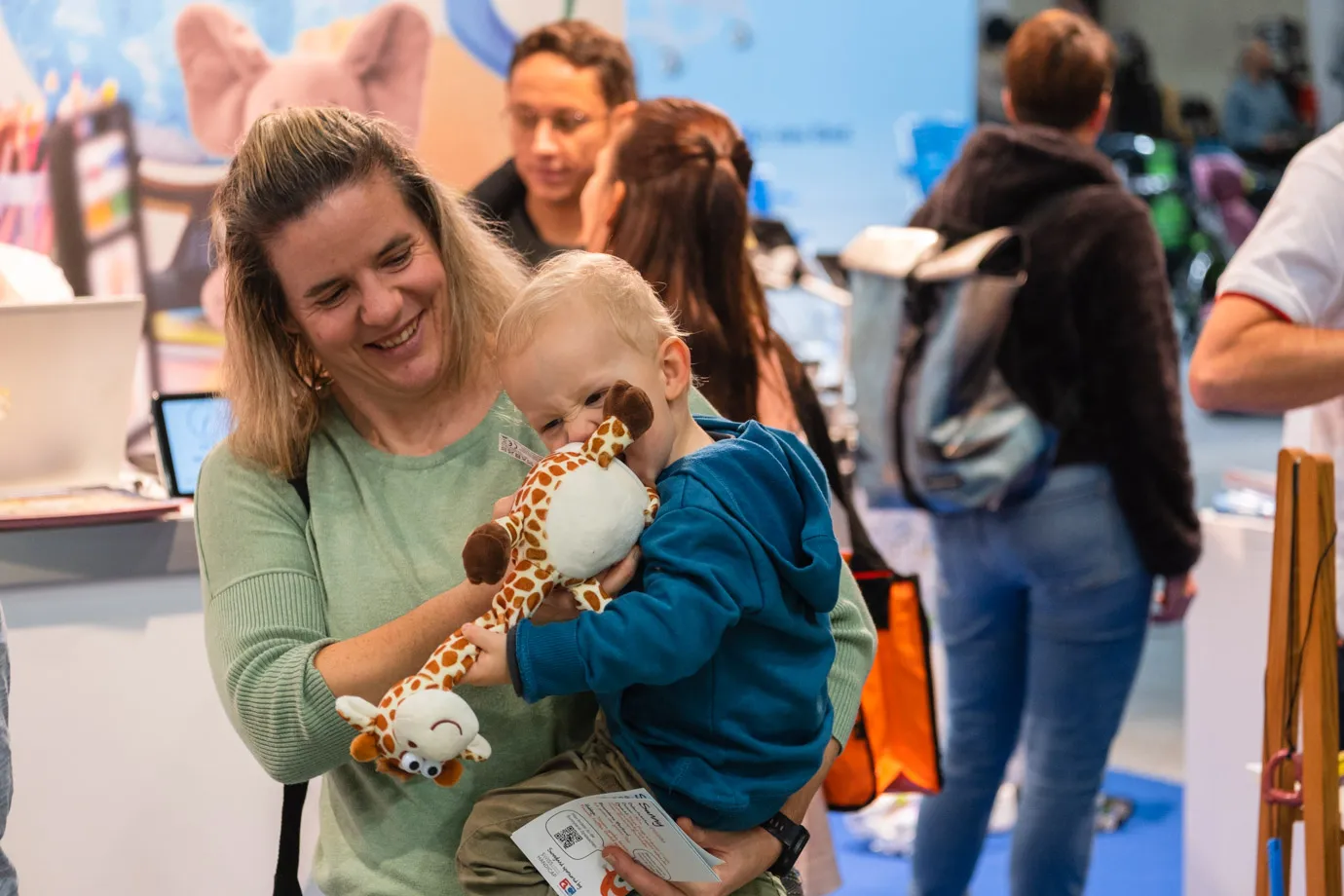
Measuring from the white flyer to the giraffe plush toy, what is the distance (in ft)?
0.59

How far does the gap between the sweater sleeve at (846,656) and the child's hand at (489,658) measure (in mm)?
433

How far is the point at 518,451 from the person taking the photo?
1.62 meters

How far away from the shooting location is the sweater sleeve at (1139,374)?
9.97ft

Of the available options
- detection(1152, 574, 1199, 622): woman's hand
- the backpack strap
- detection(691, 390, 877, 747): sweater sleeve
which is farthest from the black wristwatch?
detection(1152, 574, 1199, 622): woman's hand

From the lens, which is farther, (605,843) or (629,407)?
(605,843)

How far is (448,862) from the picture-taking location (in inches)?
63.2

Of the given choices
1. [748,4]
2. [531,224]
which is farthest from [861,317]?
[748,4]

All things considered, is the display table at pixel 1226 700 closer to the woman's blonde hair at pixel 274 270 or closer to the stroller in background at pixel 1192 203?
the woman's blonde hair at pixel 274 270

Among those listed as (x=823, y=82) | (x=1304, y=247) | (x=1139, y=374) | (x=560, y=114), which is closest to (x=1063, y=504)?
(x=1139, y=374)

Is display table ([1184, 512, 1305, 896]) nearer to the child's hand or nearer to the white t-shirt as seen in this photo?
the white t-shirt

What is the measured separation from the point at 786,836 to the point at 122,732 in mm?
1462

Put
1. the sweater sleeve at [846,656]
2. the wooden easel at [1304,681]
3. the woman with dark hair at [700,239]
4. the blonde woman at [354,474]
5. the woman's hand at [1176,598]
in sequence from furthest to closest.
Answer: the woman's hand at [1176,598] → the woman with dark hair at [700,239] → the wooden easel at [1304,681] → the sweater sleeve at [846,656] → the blonde woman at [354,474]

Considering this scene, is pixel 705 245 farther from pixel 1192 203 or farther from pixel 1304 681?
pixel 1192 203

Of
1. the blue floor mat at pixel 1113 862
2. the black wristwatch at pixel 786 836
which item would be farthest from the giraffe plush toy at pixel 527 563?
the blue floor mat at pixel 1113 862
